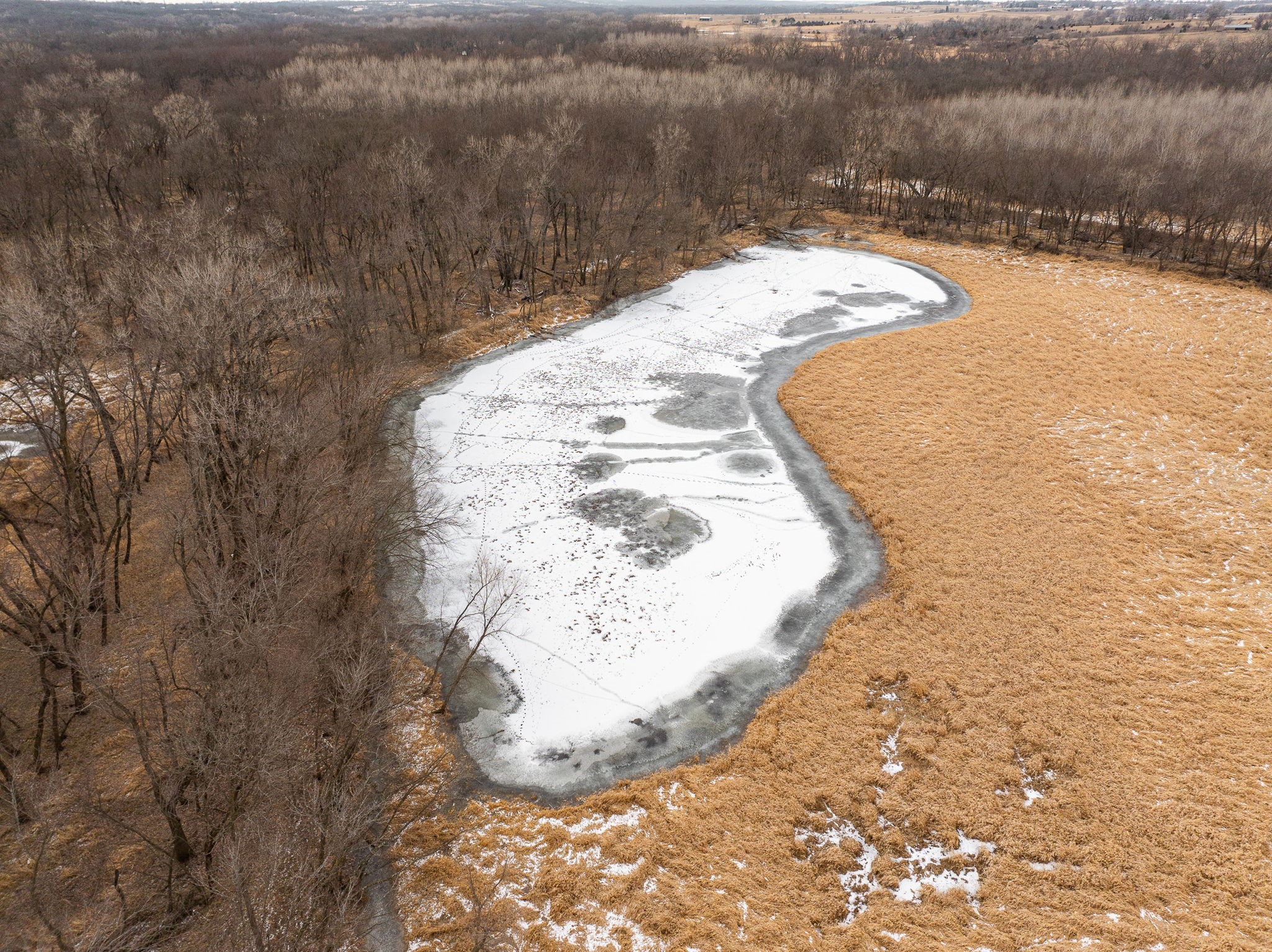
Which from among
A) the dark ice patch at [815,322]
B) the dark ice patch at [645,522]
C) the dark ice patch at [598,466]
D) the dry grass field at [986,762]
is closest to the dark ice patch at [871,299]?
the dark ice patch at [815,322]

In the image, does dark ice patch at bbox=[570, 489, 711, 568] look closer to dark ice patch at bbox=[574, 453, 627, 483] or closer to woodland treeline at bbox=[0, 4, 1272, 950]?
dark ice patch at bbox=[574, 453, 627, 483]

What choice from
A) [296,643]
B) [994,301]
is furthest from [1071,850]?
[994,301]

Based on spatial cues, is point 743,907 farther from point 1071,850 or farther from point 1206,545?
point 1206,545

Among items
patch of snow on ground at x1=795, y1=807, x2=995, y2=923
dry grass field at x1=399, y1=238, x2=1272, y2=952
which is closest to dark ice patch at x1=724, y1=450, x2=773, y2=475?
dry grass field at x1=399, y1=238, x2=1272, y2=952

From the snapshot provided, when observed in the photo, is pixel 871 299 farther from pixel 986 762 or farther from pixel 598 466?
pixel 986 762

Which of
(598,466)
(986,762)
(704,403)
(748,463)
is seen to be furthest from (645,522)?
(986,762)

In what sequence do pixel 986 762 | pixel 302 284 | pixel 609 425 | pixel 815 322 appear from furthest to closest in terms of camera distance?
pixel 815 322 < pixel 609 425 < pixel 302 284 < pixel 986 762
